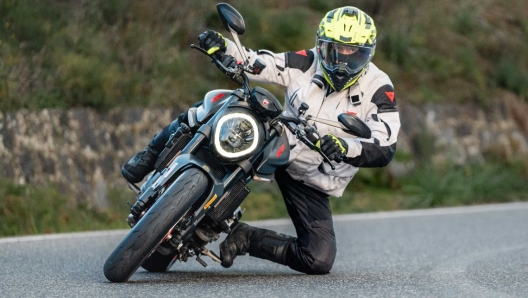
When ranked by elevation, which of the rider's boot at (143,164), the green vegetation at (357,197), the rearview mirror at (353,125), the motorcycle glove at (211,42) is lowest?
the green vegetation at (357,197)

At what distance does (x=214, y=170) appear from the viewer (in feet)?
21.3

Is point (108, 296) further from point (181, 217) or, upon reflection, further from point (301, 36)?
point (301, 36)

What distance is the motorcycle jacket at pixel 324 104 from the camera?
7.07m

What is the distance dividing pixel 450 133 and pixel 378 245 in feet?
25.7

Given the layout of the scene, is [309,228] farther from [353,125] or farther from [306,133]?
[353,125]

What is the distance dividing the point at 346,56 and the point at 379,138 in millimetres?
616

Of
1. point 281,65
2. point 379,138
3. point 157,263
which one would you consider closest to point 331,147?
point 379,138

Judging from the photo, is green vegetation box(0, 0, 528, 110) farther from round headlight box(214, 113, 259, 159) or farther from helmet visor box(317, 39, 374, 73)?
round headlight box(214, 113, 259, 159)

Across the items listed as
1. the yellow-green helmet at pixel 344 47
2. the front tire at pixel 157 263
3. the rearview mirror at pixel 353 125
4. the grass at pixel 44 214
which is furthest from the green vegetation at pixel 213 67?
the rearview mirror at pixel 353 125

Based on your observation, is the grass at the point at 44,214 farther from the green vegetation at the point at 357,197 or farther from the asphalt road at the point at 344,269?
the asphalt road at the point at 344,269

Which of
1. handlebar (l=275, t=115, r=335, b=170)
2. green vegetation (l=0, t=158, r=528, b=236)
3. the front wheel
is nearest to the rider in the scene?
handlebar (l=275, t=115, r=335, b=170)

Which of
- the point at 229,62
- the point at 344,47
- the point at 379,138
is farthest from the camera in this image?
the point at 344,47

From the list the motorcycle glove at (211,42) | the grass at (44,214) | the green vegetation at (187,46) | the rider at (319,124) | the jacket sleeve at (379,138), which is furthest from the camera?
the green vegetation at (187,46)

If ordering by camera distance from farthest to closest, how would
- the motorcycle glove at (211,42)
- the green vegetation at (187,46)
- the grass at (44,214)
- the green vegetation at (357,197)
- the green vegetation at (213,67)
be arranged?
the green vegetation at (187,46) < the green vegetation at (213,67) < the green vegetation at (357,197) < the grass at (44,214) < the motorcycle glove at (211,42)
